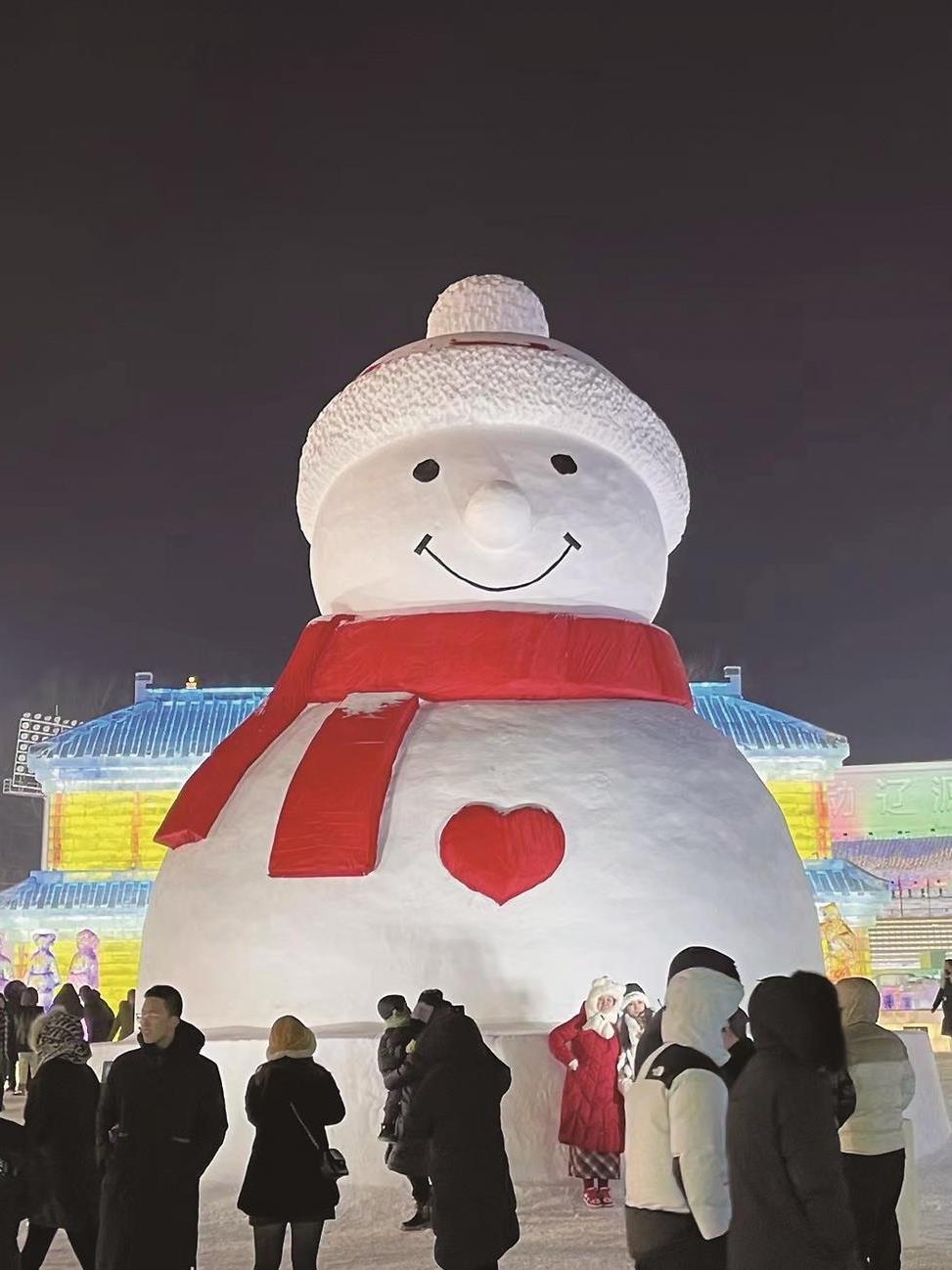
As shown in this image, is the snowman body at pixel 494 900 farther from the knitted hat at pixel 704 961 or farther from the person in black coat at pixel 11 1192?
the person in black coat at pixel 11 1192

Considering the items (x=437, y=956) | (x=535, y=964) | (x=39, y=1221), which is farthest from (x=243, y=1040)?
(x=39, y=1221)

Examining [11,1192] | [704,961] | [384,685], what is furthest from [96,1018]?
[704,961]

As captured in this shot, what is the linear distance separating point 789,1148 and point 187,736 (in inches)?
654

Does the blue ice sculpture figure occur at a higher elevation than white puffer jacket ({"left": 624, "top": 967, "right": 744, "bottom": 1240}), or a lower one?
higher

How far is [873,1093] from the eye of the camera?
13.9 ft

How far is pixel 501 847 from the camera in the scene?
6934 mm

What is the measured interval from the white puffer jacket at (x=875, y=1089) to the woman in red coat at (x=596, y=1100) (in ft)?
6.57

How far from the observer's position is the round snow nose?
743 centimetres

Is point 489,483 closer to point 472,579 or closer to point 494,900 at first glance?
point 472,579

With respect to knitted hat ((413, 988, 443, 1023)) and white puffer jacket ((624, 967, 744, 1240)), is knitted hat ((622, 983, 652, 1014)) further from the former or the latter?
white puffer jacket ((624, 967, 744, 1240))

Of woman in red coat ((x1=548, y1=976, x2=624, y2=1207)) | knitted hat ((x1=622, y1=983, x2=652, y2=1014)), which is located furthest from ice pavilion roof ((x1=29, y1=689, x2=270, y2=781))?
woman in red coat ((x1=548, y1=976, x2=624, y2=1207))

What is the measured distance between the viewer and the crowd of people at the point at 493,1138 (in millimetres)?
2863

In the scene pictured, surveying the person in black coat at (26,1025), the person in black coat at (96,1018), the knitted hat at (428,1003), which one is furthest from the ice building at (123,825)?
the knitted hat at (428,1003)

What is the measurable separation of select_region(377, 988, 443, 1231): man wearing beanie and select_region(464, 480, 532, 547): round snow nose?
8.25 feet
